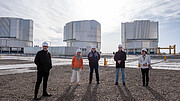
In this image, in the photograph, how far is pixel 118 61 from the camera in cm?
673

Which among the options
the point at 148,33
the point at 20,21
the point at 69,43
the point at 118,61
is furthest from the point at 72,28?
the point at 118,61

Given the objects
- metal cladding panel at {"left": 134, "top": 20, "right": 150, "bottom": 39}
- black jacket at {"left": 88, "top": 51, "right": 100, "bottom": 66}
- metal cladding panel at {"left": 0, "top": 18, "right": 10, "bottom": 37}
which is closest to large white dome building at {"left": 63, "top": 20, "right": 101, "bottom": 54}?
metal cladding panel at {"left": 134, "top": 20, "right": 150, "bottom": 39}

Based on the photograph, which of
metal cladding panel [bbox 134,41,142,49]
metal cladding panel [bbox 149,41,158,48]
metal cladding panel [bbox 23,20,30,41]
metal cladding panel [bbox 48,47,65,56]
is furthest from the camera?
metal cladding panel [bbox 23,20,30,41]

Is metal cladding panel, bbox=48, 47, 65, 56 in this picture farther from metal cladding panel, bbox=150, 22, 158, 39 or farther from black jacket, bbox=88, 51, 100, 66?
metal cladding panel, bbox=150, 22, 158, 39

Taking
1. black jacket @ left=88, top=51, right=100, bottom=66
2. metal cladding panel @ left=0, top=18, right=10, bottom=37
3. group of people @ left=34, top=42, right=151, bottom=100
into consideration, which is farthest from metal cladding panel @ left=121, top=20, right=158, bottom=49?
black jacket @ left=88, top=51, right=100, bottom=66

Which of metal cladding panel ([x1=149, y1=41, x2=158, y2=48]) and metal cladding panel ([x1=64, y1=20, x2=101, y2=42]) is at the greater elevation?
metal cladding panel ([x1=64, y1=20, x2=101, y2=42])

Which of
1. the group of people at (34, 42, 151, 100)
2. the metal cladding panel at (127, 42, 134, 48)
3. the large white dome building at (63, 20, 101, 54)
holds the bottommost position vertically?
the group of people at (34, 42, 151, 100)

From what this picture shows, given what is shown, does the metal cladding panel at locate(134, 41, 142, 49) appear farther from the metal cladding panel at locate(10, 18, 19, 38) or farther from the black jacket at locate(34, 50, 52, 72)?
the black jacket at locate(34, 50, 52, 72)

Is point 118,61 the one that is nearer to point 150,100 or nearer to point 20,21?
point 150,100

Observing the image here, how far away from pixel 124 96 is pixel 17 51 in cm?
8158

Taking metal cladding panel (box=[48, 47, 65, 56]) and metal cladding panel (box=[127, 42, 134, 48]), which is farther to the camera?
metal cladding panel (box=[127, 42, 134, 48])

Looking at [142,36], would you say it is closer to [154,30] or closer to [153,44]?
[154,30]

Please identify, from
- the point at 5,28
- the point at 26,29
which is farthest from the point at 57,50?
the point at 5,28

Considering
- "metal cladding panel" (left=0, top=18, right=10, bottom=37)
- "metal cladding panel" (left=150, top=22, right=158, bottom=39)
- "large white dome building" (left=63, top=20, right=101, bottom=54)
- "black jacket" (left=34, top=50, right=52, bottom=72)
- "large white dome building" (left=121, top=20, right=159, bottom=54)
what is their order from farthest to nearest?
"large white dome building" (left=121, top=20, right=159, bottom=54) → "metal cladding panel" (left=150, top=22, right=158, bottom=39) → "metal cladding panel" (left=0, top=18, right=10, bottom=37) → "large white dome building" (left=63, top=20, right=101, bottom=54) → "black jacket" (left=34, top=50, right=52, bottom=72)
